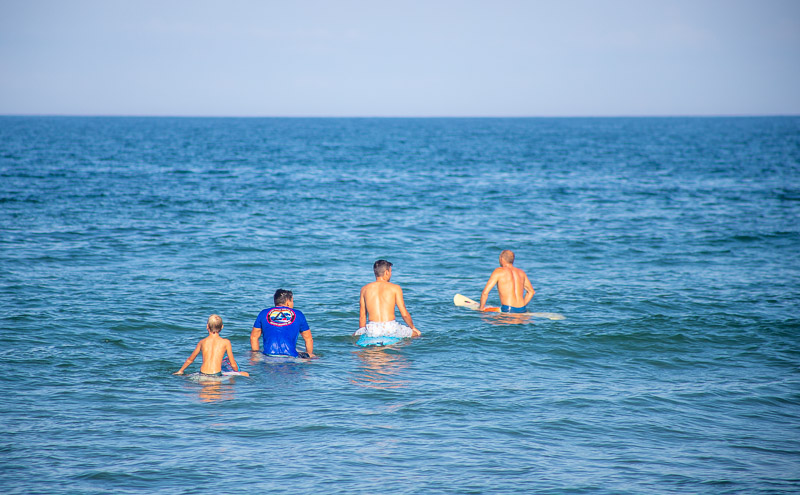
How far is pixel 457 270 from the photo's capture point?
19.0m

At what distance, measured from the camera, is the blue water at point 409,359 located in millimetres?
7395

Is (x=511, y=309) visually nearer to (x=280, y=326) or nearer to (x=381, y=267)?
(x=381, y=267)

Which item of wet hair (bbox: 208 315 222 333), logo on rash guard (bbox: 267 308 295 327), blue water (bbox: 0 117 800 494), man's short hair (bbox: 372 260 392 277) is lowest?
blue water (bbox: 0 117 800 494)

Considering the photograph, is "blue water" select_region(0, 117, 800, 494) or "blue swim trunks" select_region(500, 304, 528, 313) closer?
"blue water" select_region(0, 117, 800, 494)

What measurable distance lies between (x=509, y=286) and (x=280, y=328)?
5.11m

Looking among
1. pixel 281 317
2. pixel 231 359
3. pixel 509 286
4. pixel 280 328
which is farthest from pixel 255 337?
pixel 509 286

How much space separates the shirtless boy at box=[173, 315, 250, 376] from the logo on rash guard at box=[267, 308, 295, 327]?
1016 millimetres

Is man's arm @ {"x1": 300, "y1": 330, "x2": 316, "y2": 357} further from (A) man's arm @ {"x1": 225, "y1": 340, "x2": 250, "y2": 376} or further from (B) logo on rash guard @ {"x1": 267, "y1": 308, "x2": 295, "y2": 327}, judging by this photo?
(A) man's arm @ {"x1": 225, "y1": 340, "x2": 250, "y2": 376}

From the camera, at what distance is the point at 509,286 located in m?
13.7

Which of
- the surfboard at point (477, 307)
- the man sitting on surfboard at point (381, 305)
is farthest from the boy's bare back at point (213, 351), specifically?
the surfboard at point (477, 307)

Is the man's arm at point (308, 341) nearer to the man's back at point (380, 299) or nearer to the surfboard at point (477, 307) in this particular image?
the man's back at point (380, 299)

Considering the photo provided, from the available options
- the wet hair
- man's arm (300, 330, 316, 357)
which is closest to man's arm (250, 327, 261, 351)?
man's arm (300, 330, 316, 357)

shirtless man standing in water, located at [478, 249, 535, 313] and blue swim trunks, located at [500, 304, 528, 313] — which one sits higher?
shirtless man standing in water, located at [478, 249, 535, 313]

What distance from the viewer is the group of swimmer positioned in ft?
31.9
